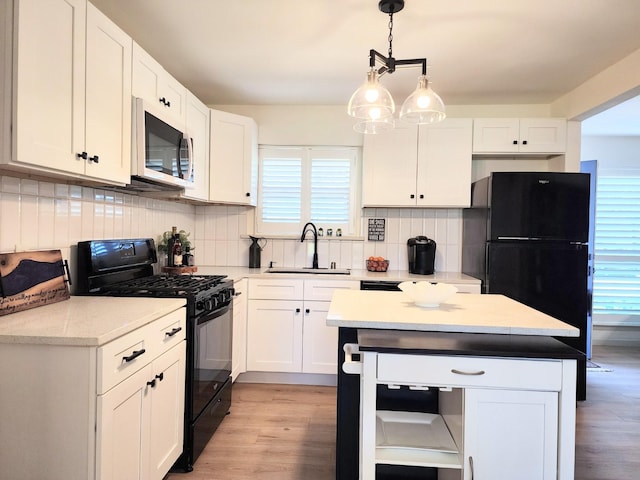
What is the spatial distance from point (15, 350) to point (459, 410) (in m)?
→ 1.63

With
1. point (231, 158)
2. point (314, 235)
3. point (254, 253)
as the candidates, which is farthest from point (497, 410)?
point (231, 158)

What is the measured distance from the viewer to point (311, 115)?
3.73 m

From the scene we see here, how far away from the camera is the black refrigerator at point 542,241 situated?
3.00 meters

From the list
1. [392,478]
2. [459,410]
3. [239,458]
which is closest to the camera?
[459,410]

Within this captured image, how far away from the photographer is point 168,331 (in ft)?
5.94

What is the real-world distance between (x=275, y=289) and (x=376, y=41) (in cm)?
198

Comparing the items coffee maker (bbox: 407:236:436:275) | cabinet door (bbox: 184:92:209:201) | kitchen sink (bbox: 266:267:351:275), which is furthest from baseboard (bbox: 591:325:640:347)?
cabinet door (bbox: 184:92:209:201)

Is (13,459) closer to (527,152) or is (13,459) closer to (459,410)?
(459,410)

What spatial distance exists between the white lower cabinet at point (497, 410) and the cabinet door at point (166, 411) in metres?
0.93

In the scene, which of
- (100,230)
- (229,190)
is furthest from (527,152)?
(100,230)

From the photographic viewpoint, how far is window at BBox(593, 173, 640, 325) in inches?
182

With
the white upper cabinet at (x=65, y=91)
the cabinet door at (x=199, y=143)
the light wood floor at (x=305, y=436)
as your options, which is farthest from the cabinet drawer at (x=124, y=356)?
the cabinet door at (x=199, y=143)

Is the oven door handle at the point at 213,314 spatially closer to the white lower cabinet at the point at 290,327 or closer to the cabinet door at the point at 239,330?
the cabinet door at the point at 239,330

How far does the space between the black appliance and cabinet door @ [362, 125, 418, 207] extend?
157 centimetres
